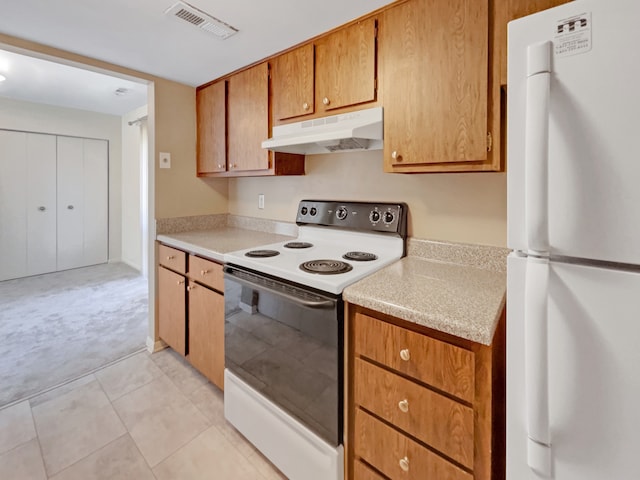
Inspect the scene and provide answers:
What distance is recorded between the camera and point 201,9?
150 cm

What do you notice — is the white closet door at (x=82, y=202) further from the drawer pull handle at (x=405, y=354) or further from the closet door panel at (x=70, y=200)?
the drawer pull handle at (x=405, y=354)

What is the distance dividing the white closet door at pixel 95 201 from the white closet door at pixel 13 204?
709 millimetres

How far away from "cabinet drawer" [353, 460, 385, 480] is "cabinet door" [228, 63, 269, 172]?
1.66 m

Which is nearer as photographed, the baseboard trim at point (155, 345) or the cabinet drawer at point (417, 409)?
the cabinet drawer at point (417, 409)

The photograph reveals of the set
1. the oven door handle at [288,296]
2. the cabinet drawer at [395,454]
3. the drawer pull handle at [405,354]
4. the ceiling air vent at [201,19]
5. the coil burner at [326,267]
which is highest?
the ceiling air vent at [201,19]

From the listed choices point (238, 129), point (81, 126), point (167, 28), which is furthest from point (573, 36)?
point (81, 126)

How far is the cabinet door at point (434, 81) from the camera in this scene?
3.91 feet

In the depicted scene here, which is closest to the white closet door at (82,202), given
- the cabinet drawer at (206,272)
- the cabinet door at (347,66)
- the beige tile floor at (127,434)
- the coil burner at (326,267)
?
the beige tile floor at (127,434)

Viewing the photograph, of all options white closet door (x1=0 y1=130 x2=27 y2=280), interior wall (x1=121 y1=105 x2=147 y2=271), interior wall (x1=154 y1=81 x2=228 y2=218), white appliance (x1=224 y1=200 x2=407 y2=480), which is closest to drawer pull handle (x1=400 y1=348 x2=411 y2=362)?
white appliance (x1=224 y1=200 x2=407 y2=480)

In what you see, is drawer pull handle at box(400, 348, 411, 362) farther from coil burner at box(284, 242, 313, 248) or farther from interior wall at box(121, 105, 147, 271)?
interior wall at box(121, 105, 147, 271)

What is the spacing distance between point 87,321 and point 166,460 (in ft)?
7.20

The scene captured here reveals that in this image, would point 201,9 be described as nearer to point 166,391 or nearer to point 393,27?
point 393,27

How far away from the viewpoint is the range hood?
1.46 metres

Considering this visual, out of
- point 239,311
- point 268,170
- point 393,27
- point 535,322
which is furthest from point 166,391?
point 393,27
